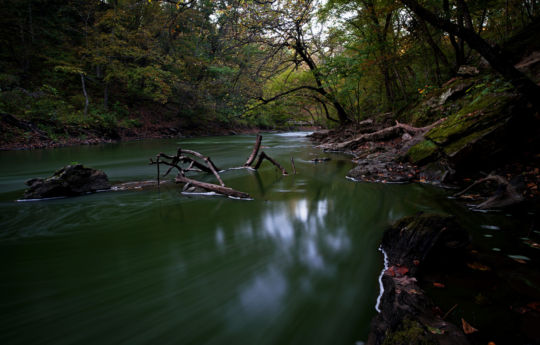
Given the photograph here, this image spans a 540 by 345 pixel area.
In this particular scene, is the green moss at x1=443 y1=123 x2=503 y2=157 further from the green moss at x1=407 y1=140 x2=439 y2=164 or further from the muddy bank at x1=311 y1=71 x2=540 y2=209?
the green moss at x1=407 y1=140 x2=439 y2=164

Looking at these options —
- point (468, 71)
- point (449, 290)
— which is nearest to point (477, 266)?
point (449, 290)

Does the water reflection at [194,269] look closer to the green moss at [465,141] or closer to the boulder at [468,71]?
the green moss at [465,141]

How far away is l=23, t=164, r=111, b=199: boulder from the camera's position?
536cm

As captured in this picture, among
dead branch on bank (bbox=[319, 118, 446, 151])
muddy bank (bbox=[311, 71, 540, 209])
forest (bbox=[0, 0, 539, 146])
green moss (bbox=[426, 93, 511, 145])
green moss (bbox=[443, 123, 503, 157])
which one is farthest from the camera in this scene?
dead branch on bank (bbox=[319, 118, 446, 151])

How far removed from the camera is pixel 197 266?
276 centimetres

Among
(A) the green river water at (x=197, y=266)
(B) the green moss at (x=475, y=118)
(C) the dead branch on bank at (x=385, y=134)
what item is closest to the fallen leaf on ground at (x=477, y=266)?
(A) the green river water at (x=197, y=266)

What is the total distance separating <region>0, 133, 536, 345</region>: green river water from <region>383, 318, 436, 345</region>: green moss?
36 cm

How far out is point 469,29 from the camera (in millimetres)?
3434

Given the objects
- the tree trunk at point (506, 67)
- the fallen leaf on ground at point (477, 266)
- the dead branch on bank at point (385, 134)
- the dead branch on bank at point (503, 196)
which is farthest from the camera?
the dead branch on bank at point (385, 134)

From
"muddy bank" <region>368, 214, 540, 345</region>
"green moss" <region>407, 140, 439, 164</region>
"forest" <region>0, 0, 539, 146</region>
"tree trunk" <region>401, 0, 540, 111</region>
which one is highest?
"forest" <region>0, 0, 539, 146</region>

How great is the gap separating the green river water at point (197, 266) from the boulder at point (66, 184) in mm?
299

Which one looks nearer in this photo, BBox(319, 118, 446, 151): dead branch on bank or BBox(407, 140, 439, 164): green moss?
BBox(407, 140, 439, 164): green moss

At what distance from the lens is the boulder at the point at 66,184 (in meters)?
5.36

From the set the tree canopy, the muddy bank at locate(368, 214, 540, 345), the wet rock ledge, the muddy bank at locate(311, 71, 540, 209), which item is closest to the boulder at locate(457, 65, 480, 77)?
the muddy bank at locate(311, 71, 540, 209)
